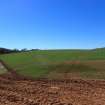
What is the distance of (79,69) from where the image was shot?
Result: 34.5 metres

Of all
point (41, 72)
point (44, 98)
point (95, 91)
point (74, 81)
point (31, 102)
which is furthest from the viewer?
point (41, 72)

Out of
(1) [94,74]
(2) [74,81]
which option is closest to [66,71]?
(1) [94,74]

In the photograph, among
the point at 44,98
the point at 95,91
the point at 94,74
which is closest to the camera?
the point at 44,98

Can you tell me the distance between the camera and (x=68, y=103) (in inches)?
605

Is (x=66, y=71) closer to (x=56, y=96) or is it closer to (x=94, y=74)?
(x=94, y=74)

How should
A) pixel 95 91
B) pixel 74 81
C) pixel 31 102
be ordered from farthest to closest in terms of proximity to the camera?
pixel 74 81 → pixel 95 91 → pixel 31 102

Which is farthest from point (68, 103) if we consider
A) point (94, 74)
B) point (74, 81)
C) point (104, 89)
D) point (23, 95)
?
point (94, 74)

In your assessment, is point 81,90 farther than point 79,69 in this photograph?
No

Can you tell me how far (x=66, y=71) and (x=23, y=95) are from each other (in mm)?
16278

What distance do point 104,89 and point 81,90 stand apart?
6.07 ft

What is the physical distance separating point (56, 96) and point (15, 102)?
325cm

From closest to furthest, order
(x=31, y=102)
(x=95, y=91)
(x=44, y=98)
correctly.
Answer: (x=31, y=102)
(x=44, y=98)
(x=95, y=91)

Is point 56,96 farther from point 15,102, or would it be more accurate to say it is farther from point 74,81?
point 74,81

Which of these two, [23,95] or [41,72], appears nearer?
[23,95]
